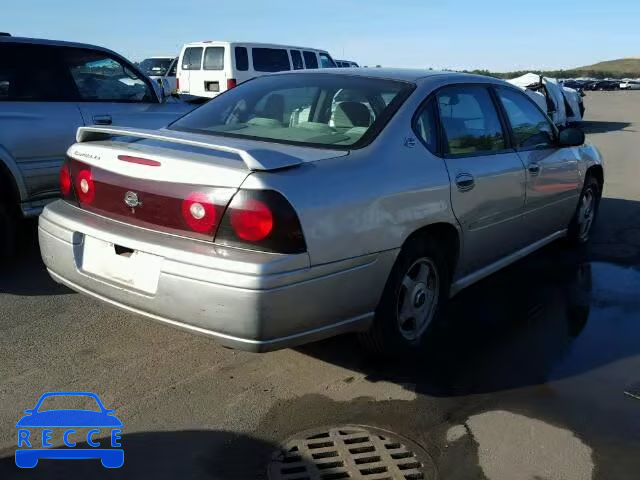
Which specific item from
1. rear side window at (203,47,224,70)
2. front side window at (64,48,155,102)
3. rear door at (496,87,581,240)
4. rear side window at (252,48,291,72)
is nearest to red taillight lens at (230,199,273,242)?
rear door at (496,87,581,240)

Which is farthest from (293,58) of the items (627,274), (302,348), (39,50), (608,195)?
(302,348)

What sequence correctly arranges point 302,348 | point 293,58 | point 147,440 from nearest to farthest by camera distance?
point 147,440
point 302,348
point 293,58

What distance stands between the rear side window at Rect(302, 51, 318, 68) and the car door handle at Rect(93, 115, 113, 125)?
1174cm

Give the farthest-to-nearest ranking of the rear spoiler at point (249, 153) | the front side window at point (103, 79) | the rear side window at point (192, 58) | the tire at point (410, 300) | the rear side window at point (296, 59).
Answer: the rear side window at point (296, 59)
the rear side window at point (192, 58)
the front side window at point (103, 79)
the tire at point (410, 300)
the rear spoiler at point (249, 153)

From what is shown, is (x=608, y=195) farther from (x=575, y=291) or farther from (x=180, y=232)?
(x=180, y=232)

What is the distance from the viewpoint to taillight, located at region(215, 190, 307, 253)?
9.08ft

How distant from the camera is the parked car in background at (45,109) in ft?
16.6

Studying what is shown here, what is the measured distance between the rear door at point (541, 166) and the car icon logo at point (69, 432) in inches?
121

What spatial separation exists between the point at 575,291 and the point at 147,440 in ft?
11.4

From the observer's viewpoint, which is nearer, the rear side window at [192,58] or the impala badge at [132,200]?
the impala badge at [132,200]

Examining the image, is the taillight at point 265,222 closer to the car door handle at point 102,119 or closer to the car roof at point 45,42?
the car door handle at point 102,119

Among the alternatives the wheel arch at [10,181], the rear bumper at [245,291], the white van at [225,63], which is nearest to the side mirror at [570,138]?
the rear bumper at [245,291]

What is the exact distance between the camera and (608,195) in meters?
8.79

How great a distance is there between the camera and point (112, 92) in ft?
19.9
